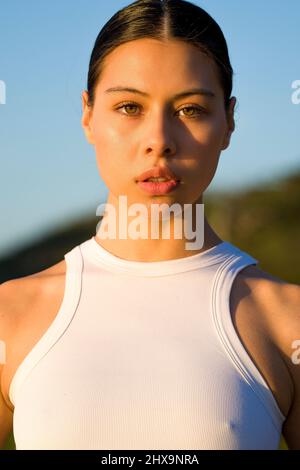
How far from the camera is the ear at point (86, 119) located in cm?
439

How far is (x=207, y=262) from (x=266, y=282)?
291 mm

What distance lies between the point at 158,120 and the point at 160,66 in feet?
0.82

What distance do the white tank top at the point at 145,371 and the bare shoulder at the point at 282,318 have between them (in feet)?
0.32

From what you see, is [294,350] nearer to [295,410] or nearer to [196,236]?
[295,410]

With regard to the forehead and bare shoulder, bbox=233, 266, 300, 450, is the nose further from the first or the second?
bare shoulder, bbox=233, 266, 300, 450

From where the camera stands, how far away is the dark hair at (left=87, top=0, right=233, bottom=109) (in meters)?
4.11

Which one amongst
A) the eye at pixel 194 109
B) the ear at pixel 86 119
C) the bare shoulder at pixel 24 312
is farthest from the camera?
the ear at pixel 86 119

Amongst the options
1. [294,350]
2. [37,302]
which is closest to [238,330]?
[294,350]

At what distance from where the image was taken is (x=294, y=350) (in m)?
4.09

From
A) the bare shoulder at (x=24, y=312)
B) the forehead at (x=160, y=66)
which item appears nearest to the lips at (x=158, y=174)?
the forehead at (x=160, y=66)

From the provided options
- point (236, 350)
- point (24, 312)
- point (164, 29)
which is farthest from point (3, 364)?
point (164, 29)

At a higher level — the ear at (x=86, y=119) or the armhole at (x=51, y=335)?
the ear at (x=86, y=119)

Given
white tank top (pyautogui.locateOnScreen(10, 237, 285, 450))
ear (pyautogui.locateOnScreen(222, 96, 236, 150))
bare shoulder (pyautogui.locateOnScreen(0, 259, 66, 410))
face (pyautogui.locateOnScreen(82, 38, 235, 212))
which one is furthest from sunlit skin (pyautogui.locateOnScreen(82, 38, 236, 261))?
bare shoulder (pyautogui.locateOnScreen(0, 259, 66, 410))

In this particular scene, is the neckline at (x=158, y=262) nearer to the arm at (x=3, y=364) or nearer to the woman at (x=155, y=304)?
the woman at (x=155, y=304)
